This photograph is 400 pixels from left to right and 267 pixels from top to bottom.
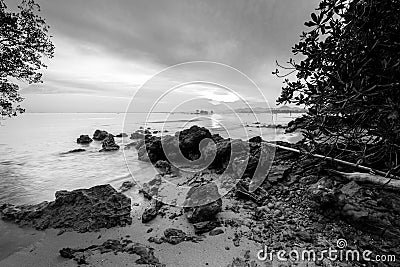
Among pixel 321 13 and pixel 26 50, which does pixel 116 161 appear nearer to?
pixel 26 50

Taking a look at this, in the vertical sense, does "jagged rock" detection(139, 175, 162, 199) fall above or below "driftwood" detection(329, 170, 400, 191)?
below

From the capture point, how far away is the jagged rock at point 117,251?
3662 mm

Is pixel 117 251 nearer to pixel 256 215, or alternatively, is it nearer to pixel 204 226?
pixel 204 226

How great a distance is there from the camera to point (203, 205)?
4988 mm

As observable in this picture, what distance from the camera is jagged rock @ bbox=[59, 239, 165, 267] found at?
3662 millimetres

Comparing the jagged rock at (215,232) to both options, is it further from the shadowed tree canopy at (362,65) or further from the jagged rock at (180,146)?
the jagged rock at (180,146)

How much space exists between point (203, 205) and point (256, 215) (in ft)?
4.49

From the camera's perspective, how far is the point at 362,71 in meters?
2.29

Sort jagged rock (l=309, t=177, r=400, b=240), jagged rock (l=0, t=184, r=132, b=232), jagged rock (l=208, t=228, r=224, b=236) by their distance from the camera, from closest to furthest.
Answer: jagged rock (l=309, t=177, r=400, b=240)
jagged rock (l=208, t=228, r=224, b=236)
jagged rock (l=0, t=184, r=132, b=232)

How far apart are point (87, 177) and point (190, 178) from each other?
6649mm

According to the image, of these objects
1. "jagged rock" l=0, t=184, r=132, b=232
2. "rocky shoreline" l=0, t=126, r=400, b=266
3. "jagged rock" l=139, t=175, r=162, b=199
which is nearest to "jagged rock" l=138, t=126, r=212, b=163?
"jagged rock" l=139, t=175, r=162, b=199

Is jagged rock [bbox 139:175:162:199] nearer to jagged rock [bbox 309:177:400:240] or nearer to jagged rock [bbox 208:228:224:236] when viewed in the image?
jagged rock [bbox 208:228:224:236]

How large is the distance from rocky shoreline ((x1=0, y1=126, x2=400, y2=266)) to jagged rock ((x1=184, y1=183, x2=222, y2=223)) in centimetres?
2

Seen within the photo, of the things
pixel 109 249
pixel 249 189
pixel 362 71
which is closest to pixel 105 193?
pixel 109 249
